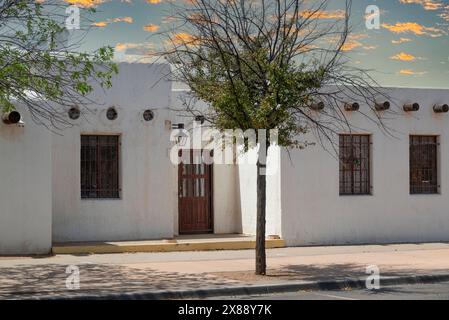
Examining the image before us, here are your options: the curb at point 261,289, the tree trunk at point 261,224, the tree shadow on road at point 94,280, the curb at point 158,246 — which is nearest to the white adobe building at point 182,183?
the curb at point 158,246

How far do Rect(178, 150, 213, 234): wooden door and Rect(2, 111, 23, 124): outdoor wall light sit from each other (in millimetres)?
5234

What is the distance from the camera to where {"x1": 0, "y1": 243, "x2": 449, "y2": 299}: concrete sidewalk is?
13.2m

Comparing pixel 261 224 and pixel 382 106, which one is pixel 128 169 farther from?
pixel 382 106

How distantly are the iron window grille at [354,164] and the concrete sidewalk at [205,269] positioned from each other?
6.46 feet

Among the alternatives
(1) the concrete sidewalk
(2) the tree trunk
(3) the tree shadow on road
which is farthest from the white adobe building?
(2) the tree trunk

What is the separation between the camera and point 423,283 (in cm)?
1468

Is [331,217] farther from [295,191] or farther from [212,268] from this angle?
[212,268]

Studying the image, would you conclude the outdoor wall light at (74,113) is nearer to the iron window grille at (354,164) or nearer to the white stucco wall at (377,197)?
the white stucco wall at (377,197)

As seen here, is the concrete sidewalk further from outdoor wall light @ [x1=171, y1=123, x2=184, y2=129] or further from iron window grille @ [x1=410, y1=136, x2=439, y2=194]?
outdoor wall light @ [x1=171, y1=123, x2=184, y2=129]

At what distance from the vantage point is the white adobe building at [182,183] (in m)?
17.9

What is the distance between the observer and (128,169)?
20.0 meters

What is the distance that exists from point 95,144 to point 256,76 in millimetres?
6464

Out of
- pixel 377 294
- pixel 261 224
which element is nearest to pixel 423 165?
pixel 261 224

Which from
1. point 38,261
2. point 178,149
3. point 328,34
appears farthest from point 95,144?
point 328,34
